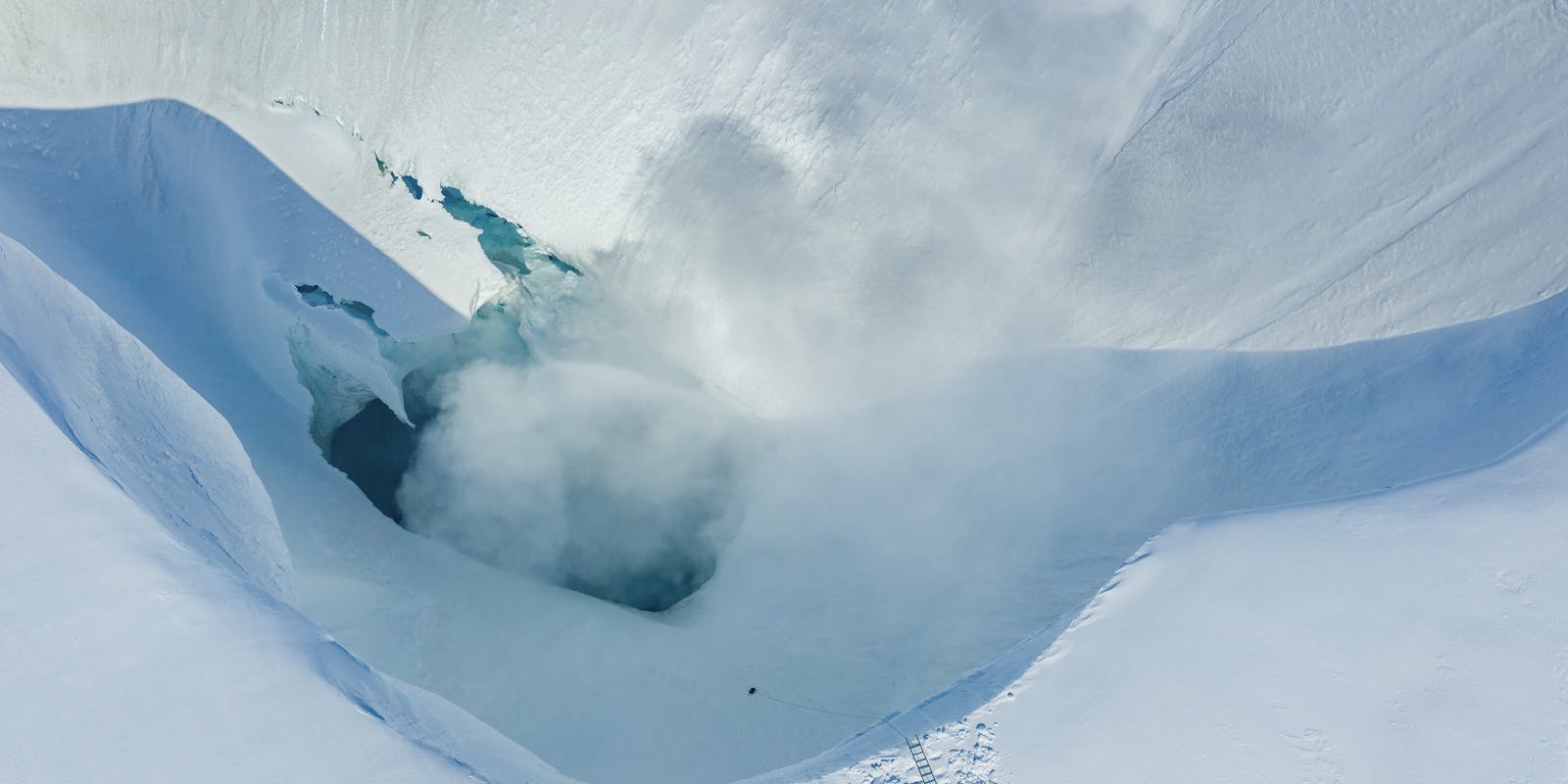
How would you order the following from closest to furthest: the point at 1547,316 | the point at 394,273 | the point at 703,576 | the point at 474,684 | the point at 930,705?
the point at 930,705 < the point at 1547,316 < the point at 474,684 < the point at 394,273 < the point at 703,576

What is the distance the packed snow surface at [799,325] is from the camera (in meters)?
5.02

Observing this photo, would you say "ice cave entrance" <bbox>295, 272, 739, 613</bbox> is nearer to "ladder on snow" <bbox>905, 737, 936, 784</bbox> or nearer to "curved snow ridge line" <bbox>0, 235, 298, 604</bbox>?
"curved snow ridge line" <bbox>0, 235, 298, 604</bbox>

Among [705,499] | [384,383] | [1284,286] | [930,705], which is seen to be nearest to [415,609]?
[384,383]

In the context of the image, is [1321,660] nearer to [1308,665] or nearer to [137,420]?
[1308,665]

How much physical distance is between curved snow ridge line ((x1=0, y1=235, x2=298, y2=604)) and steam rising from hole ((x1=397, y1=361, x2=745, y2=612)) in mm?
1778

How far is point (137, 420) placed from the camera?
475 centimetres

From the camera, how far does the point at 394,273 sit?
6359 millimetres

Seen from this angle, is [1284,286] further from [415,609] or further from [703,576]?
[415,609]

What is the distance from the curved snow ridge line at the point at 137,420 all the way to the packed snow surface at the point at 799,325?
0.03m

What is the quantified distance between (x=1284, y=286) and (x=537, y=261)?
4997 mm

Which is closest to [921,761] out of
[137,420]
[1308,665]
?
[1308,665]

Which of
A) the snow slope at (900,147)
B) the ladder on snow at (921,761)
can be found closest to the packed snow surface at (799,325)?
the snow slope at (900,147)

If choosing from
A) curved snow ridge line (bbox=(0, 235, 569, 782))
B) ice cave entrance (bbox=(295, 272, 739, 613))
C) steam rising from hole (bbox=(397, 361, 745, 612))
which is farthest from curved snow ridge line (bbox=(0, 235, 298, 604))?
steam rising from hole (bbox=(397, 361, 745, 612))

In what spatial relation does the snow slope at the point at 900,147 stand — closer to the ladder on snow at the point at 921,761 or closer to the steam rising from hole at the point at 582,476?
the steam rising from hole at the point at 582,476
